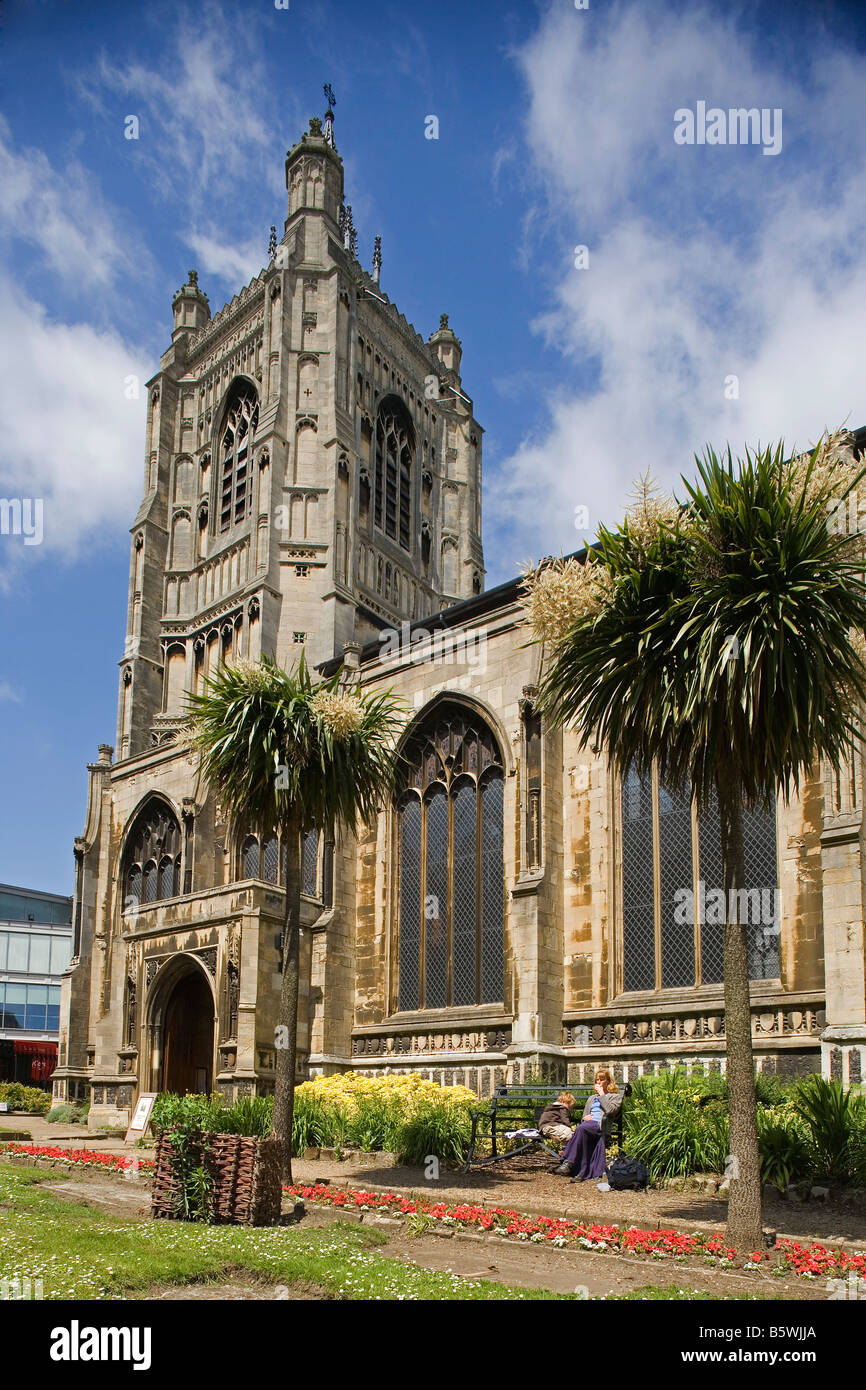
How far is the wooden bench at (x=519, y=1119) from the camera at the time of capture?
Result: 664 inches

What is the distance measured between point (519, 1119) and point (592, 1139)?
309 centimetres

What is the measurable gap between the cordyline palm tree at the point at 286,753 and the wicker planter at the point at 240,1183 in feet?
13.5

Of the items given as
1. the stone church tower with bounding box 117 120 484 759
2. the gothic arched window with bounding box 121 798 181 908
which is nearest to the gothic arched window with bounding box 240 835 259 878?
the gothic arched window with bounding box 121 798 181 908

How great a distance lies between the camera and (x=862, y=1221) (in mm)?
11969

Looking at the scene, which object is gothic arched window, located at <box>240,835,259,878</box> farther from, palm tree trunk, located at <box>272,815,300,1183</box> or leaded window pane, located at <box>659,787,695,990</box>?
palm tree trunk, located at <box>272,815,300,1183</box>

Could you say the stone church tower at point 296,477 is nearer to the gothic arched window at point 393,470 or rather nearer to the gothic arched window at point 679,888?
the gothic arched window at point 393,470

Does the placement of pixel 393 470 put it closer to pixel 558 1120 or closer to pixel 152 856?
pixel 152 856

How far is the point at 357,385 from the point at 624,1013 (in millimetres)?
30247

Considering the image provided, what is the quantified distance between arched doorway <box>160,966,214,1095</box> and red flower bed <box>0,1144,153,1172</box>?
6303 millimetres

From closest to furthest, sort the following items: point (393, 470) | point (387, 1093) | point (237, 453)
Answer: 1. point (387, 1093)
2. point (237, 453)
3. point (393, 470)

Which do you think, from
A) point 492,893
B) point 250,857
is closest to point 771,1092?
point 492,893

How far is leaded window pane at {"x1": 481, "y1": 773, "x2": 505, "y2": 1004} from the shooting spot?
24.7 m

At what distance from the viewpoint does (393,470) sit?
4759cm

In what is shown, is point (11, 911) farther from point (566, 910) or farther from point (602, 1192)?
point (602, 1192)
